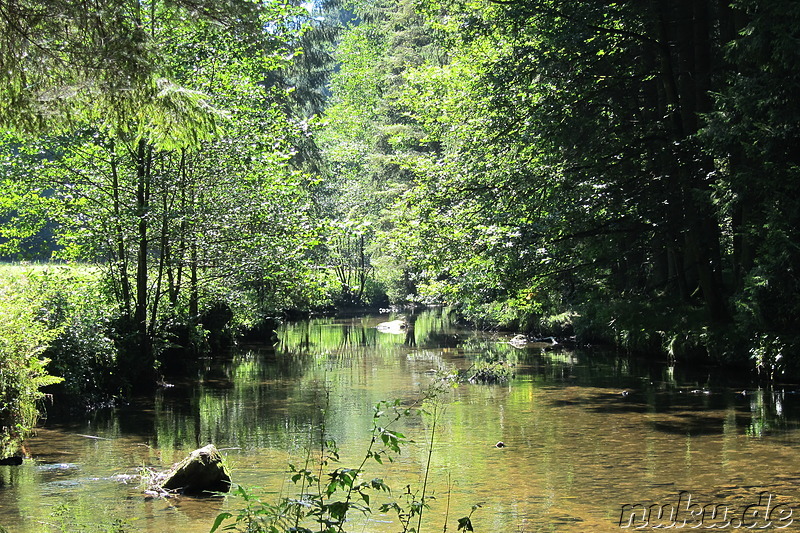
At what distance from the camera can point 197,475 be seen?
25.3ft

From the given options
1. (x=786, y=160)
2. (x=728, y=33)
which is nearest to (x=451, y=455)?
(x=786, y=160)

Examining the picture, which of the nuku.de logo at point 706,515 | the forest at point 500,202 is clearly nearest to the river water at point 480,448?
the nuku.de logo at point 706,515

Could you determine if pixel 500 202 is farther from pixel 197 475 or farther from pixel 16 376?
pixel 197 475

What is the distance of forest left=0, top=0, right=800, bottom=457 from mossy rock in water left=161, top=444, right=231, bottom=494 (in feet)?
9.09

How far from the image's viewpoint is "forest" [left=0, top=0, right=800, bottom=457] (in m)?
12.9

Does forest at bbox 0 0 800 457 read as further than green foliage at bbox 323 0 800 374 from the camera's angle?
No

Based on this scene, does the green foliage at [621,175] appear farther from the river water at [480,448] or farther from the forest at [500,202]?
the river water at [480,448]

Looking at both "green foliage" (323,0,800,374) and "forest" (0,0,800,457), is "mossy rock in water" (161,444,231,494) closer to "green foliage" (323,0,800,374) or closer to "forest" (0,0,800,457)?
"forest" (0,0,800,457)


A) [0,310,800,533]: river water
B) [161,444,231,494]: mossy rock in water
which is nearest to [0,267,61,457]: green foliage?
[0,310,800,533]: river water

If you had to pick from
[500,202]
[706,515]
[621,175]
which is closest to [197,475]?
[706,515]

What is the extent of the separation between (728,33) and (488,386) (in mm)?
9090

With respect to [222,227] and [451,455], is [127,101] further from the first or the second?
[222,227]

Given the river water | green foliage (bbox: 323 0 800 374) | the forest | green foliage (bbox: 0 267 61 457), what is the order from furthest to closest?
green foliage (bbox: 323 0 800 374)
the forest
green foliage (bbox: 0 267 61 457)
the river water

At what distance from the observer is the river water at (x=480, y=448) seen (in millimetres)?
6895
